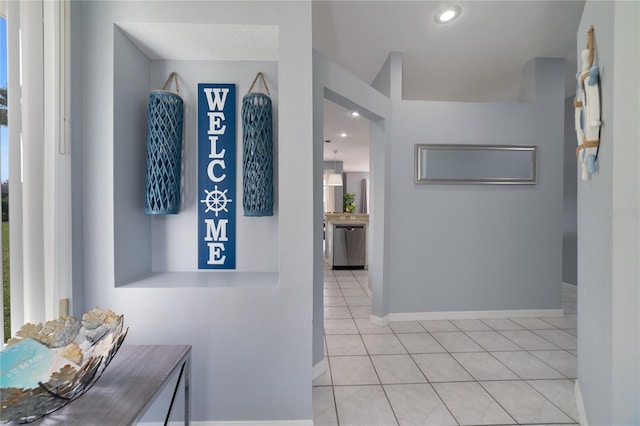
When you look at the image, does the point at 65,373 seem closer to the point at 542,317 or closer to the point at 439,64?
the point at 439,64

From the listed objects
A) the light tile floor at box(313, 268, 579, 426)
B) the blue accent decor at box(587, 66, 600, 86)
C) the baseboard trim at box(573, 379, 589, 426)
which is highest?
the blue accent decor at box(587, 66, 600, 86)

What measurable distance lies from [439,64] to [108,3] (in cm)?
303

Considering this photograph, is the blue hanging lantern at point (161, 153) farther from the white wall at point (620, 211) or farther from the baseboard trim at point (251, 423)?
the white wall at point (620, 211)

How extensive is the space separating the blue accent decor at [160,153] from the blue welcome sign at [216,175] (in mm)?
192

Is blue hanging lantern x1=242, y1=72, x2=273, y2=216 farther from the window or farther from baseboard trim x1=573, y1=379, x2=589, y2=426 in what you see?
baseboard trim x1=573, y1=379, x2=589, y2=426

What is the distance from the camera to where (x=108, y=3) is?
1422 millimetres

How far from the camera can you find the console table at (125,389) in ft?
2.62

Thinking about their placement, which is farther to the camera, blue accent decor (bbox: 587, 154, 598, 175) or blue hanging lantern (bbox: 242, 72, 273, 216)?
blue hanging lantern (bbox: 242, 72, 273, 216)

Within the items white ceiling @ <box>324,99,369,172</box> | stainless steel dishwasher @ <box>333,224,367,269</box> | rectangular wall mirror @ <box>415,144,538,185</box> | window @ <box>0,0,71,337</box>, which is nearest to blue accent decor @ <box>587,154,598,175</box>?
rectangular wall mirror @ <box>415,144,538,185</box>

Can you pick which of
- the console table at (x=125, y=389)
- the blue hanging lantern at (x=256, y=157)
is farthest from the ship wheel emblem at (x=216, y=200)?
the console table at (x=125, y=389)

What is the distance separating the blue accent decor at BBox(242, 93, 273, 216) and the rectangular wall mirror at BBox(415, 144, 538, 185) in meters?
1.89

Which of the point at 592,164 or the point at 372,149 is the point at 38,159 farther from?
the point at 372,149

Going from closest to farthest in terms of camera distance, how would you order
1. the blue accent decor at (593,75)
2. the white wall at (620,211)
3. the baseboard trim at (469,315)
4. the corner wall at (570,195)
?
the white wall at (620,211)
the blue accent decor at (593,75)
the baseboard trim at (469,315)
the corner wall at (570,195)

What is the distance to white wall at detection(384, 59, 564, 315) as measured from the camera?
295 centimetres
